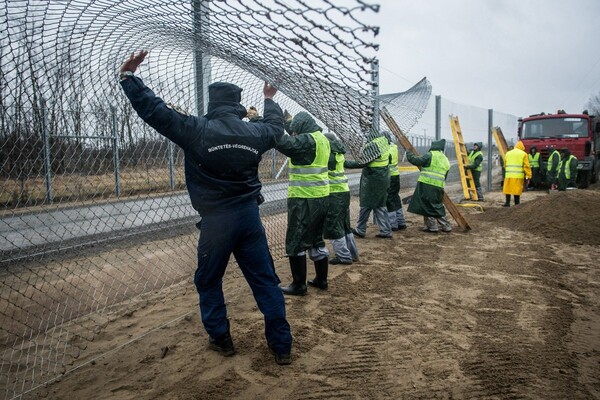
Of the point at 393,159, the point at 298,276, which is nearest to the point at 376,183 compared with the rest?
the point at 393,159

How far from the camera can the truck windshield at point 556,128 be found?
13453mm

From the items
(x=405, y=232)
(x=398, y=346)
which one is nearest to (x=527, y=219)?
(x=405, y=232)

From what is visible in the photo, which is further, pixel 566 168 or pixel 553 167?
pixel 553 167

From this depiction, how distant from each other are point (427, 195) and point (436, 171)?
427 mm

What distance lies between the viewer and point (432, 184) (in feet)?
22.7

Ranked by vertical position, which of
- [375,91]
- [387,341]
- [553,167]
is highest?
[375,91]

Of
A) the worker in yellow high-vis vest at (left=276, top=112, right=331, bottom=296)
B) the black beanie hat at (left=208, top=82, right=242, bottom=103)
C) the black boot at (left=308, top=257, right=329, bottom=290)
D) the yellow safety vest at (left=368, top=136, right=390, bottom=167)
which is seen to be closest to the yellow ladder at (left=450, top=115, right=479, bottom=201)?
the yellow safety vest at (left=368, top=136, right=390, bottom=167)

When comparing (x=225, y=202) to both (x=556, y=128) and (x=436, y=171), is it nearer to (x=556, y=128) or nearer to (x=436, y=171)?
(x=436, y=171)

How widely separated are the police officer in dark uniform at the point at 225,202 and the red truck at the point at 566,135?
1344 centimetres

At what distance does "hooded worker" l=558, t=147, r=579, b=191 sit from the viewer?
1187 cm

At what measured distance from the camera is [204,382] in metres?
2.51

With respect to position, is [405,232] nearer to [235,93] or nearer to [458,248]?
[458,248]

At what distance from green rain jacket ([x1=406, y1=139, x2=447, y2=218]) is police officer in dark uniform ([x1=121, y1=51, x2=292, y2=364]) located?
4689mm

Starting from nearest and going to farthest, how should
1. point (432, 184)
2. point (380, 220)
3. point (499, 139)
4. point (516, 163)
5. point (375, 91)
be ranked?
1. point (375, 91)
2. point (380, 220)
3. point (432, 184)
4. point (516, 163)
5. point (499, 139)
